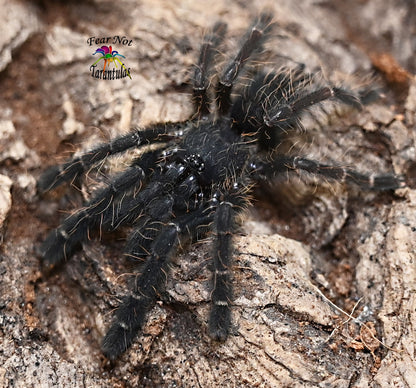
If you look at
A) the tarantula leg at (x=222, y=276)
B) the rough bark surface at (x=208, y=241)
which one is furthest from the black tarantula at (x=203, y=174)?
the rough bark surface at (x=208, y=241)

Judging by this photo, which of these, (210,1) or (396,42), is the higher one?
(210,1)

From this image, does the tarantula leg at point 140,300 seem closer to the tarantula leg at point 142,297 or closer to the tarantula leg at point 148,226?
the tarantula leg at point 142,297

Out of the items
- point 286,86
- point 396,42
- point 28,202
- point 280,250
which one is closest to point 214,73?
point 286,86

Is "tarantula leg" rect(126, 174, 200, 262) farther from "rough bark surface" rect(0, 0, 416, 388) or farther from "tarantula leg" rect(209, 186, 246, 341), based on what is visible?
"tarantula leg" rect(209, 186, 246, 341)

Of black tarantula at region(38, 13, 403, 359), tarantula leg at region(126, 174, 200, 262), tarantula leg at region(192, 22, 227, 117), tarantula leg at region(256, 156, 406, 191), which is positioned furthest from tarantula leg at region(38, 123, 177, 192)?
tarantula leg at region(256, 156, 406, 191)

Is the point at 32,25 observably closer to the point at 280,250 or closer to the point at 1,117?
the point at 1,117

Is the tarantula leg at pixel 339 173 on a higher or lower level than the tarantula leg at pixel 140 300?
higher
